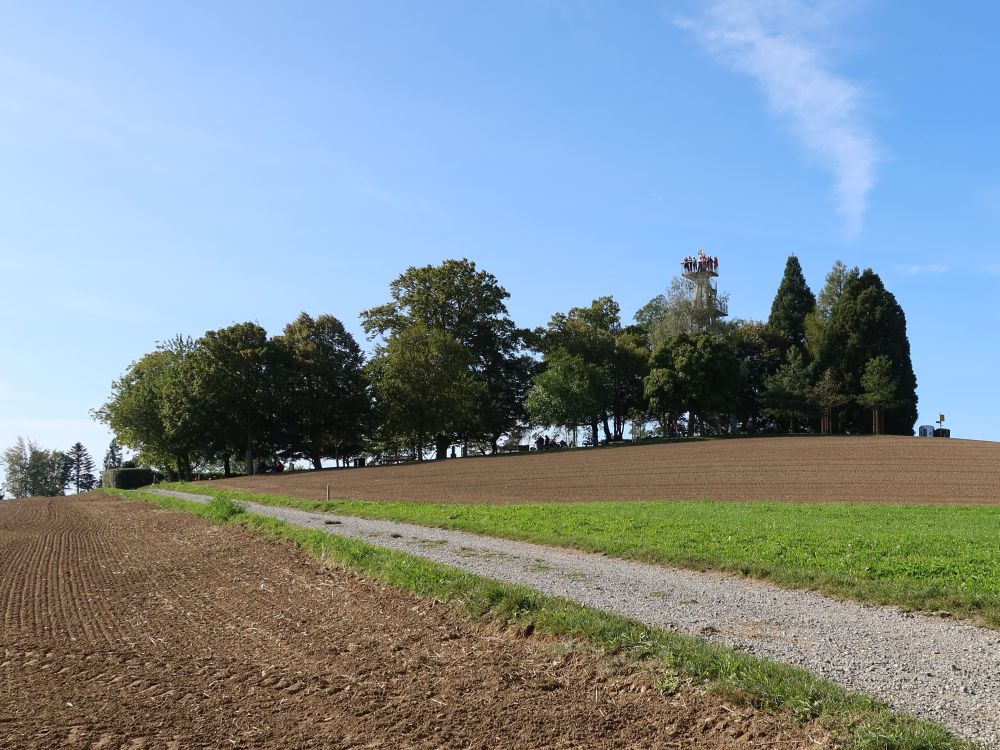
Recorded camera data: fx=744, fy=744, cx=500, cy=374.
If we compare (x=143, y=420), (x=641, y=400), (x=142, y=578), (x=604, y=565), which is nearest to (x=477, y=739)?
(x=604, y=565)

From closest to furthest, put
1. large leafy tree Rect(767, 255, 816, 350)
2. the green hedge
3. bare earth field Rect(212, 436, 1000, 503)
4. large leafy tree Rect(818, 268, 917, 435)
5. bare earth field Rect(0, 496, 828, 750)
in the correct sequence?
bare earth field Rect(0, 496, 828, 750) < bare earth field Rect(212, 436, 1000, 503) < the green hedge < large leafy tree Rect(818, 268, 917, 435) < large leafy tree Rect(767, 255, 816, 350)

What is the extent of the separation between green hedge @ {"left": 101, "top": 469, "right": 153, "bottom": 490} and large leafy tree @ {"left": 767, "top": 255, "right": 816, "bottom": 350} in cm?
7150

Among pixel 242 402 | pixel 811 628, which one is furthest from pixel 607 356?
pixel 811 628

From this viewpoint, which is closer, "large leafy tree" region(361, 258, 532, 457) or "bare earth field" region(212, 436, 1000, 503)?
"bare earth field" region(212, 436, 1000, 503)

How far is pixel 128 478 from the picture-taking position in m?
69.0

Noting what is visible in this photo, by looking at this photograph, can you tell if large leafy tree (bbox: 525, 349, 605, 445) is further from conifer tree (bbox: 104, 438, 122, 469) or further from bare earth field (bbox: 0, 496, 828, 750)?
conifer tree (bbox: 104, 438, 122, 469)

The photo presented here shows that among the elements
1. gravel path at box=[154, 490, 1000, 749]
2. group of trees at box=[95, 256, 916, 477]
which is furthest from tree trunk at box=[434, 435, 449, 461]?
gravel path at box=[154, 490, 1000, 749]

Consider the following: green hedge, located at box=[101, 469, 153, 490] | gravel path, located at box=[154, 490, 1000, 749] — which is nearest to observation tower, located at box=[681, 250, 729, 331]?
green hedge, located at box=[101, 469, 153, 490]

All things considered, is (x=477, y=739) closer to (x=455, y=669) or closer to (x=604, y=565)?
(x=455, y=669)

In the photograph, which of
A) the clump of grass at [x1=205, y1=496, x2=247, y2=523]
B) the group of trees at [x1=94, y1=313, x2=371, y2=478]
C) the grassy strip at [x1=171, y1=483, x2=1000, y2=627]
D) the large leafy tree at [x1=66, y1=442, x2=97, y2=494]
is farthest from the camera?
the large leafy tree at [x1=66, y1=442, x2=97, y2=494]

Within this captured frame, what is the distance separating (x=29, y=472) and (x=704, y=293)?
9761 centimetres

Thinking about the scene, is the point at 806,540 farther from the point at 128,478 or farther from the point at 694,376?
the point at 128,478

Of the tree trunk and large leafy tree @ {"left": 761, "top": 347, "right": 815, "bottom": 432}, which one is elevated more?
large leafy tree @ {"left": 761, "top": 347, "right": 815, "bottom": 432}

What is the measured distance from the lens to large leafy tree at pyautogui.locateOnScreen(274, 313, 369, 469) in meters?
69.1
